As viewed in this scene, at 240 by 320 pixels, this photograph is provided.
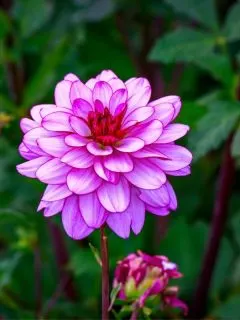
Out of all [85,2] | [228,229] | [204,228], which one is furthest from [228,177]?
[85,2]

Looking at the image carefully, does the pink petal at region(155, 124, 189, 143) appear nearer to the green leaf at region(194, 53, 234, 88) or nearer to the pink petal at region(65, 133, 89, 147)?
the pink petal at region(65, 133, 89, 147)

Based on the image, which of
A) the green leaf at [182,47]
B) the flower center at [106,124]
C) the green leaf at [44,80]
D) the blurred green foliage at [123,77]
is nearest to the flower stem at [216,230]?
the blurred green foliage at [123,77]

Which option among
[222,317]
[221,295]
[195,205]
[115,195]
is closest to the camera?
[115,195]

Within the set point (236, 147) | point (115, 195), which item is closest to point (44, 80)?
point (236, 147)

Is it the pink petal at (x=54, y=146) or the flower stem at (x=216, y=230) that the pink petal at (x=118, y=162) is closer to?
the pink petal at (x=54, y=146)

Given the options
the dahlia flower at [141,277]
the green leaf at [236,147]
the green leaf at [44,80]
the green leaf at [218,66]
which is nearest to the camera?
the dahlia flower at [141,277]

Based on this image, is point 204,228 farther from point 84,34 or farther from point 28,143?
point 28,143

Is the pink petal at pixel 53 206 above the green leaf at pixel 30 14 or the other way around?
the other way around
